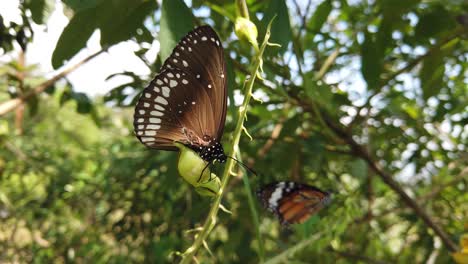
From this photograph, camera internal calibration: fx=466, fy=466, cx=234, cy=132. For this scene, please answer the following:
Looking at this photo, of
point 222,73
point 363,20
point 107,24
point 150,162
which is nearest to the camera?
point 222,73

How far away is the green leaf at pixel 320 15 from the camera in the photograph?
39.7 inches

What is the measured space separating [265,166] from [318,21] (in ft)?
1.55

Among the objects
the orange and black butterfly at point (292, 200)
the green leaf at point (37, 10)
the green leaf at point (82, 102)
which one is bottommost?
the orange and black butterfly at point (292, 200)

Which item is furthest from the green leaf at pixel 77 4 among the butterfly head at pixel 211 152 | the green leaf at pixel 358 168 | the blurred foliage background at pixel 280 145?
the green leaf at pixel 358 168

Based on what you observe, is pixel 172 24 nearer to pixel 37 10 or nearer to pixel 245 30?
pixel 245 30

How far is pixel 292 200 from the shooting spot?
1021 millimetres

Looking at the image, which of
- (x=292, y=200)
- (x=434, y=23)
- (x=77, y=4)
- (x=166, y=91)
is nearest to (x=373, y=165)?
(x=292, y=200)

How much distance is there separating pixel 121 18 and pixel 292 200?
0.54 m

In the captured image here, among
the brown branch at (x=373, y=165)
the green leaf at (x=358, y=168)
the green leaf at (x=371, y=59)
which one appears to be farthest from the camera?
the green leaf at (x=358, y=168)

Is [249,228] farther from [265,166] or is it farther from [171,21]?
[171,21]

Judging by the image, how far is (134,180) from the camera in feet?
6.15

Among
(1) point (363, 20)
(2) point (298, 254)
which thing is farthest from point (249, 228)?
(1) point (363, 20)

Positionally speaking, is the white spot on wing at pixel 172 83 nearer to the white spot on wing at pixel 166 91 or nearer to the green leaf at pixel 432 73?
the white spot on wing at pixel 166 91

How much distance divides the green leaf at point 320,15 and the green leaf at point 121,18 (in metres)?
0.42
